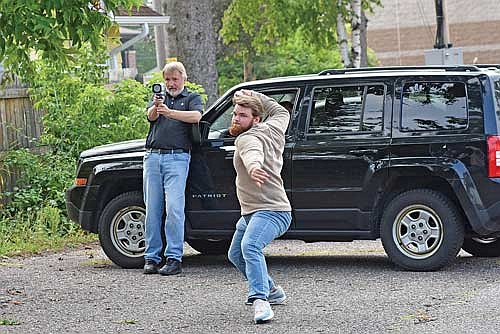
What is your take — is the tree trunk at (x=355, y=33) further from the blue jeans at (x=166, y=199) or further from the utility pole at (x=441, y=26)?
the blue jeans at (x=166, y=199)

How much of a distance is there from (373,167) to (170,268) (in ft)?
7.08

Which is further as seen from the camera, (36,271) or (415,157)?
(36,271)

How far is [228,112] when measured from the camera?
1112 cm

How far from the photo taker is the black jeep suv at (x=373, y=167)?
33.2 feet

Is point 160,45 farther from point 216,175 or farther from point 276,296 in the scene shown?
point 276,296

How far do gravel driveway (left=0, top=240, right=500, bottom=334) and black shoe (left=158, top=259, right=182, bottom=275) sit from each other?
0.08m

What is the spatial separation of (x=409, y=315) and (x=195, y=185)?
3249 millimetres

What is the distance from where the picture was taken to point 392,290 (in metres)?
9.52

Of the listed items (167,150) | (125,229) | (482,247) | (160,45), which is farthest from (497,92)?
(160,45)

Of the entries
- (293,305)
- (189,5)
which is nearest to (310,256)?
(293,305)

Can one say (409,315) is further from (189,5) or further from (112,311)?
(189,5)

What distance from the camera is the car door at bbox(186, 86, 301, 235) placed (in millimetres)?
10859

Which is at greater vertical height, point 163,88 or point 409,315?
point 163,88

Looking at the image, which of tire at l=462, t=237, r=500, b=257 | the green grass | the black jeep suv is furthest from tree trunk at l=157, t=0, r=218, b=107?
tire at l=462, t=237, r=500, b=257
